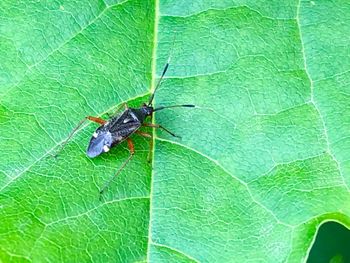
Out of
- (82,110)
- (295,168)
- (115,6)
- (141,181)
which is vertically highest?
(115,6)

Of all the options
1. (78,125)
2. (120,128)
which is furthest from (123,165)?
(120,128)

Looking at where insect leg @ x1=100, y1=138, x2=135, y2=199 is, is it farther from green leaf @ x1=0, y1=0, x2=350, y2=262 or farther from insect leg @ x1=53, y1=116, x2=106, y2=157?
insect leg @ x1=53, y1=116, x2=106, y2=157

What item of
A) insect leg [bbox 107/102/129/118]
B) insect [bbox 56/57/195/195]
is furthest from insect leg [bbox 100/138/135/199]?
insect leg [bbox 107/102/129/118]

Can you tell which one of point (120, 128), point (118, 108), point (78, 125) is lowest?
point (120, 128)

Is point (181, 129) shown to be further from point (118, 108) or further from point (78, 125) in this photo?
point (78, 125)

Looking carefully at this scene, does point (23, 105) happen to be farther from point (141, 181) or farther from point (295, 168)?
point (295, 168)

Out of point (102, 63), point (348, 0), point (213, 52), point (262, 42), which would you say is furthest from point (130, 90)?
point (348, 0)
